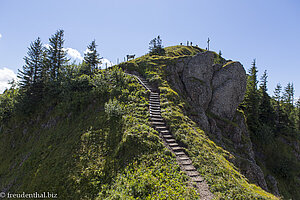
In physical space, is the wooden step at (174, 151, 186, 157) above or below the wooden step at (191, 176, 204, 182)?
above

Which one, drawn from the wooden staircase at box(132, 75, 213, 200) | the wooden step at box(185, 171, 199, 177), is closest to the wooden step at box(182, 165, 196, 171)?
the wooden staircase at box(132, 75, 213, 200)

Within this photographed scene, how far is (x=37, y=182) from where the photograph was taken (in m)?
11.8

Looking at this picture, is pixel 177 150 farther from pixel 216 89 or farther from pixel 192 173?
pixel 216 89

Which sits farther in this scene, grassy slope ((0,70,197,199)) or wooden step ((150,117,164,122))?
wooden step ((150,117,164,122))

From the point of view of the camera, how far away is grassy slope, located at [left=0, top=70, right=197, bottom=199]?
28.3 ft

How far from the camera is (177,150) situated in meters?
11.3

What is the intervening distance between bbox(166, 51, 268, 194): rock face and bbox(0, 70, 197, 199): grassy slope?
972cm

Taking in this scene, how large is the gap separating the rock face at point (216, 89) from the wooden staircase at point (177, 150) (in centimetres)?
859

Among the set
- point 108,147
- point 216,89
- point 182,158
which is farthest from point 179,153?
point 216,89

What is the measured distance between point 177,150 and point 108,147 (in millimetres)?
5689

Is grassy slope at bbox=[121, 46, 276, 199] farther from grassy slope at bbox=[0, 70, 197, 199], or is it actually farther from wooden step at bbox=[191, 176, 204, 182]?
grassy slope at bbox=[0, 70, 197, 199]

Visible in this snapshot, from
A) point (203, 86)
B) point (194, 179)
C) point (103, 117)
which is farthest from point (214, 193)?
point (203, 86)

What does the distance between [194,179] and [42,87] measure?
28.4m

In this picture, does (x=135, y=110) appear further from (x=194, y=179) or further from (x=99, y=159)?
(x=194, y=179)
